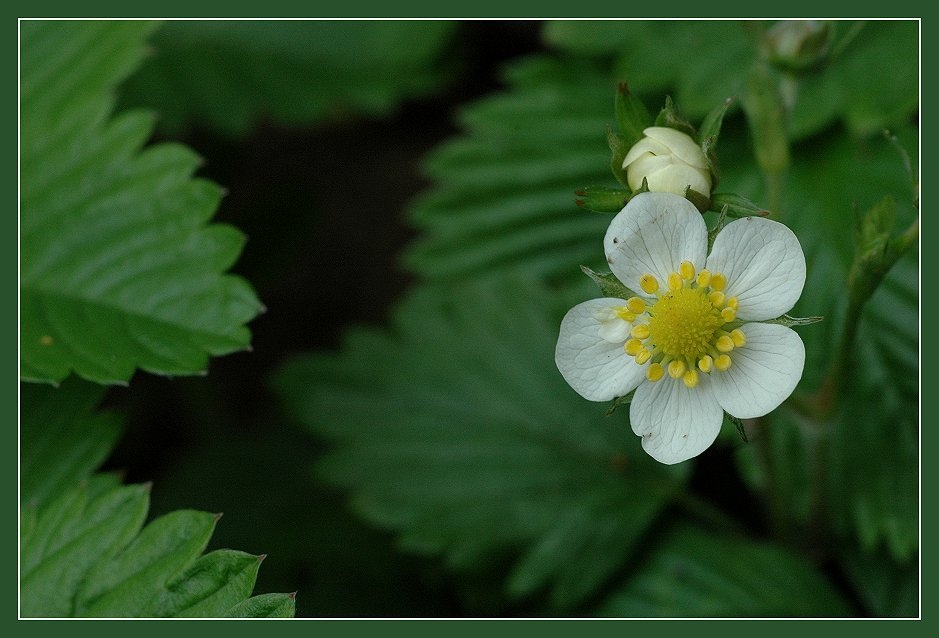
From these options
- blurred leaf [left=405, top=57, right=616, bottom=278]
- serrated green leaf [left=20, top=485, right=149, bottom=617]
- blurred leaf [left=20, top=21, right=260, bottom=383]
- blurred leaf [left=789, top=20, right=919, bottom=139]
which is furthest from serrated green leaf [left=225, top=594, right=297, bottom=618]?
blurred leaf [left=789, top=20, right=919, bottom=139]

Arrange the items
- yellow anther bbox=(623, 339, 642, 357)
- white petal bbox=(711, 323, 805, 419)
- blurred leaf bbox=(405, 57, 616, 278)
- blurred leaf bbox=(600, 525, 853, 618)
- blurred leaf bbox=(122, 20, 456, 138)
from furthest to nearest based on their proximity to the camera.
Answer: blurred leaf bbox=(122, 20, 456, 138) < blurred leaf bbox=(405, 57, 616, 278) < blurred leaf bbox=(600, 525, 853, 618) < yellow anther bbox=(623, 339, 642, 357) < white petal bbox=(711, 323, 805, 419)

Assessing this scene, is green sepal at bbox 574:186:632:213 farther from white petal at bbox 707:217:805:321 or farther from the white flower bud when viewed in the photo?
white petal at bbox 707:217:805:321

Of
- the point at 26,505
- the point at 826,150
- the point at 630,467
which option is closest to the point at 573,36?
the point at 826,150

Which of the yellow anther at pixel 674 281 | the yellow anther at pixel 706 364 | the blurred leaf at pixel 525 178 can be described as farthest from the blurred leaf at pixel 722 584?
the yellow anther at pixel 674 281

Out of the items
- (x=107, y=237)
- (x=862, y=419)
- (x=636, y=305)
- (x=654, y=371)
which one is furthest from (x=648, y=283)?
(x=107, y=237)

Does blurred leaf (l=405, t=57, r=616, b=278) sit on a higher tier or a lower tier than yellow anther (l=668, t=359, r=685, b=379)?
higher

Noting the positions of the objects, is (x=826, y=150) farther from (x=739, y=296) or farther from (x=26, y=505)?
(x=26, y=505)

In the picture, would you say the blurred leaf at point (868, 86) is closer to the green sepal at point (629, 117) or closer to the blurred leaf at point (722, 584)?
the green sepal at point (629, 117)
